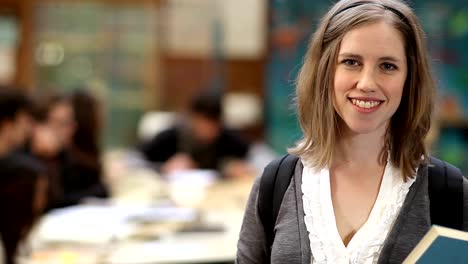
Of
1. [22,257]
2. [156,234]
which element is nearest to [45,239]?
[22,257]

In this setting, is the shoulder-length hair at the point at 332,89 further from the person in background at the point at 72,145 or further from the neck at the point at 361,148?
the person in background at the point at 72,145

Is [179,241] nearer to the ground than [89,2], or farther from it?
nearer to the ground

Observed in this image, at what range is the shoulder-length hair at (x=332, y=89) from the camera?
1.13 meters

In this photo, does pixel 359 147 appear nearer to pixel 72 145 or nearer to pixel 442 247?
pixel 442 247

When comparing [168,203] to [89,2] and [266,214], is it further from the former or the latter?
[89,2]

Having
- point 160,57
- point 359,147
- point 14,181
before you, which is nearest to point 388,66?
point 359,147

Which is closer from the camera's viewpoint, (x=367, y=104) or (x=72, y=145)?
(x=367, y=104)

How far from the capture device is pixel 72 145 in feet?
13.0

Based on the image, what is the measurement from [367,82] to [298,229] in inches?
11.8

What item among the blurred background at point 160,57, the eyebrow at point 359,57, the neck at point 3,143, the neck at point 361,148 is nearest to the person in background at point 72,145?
the neck at point 3,143

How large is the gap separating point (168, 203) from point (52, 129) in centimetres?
94

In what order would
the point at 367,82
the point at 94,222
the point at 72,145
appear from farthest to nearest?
the point at 72,145
the point at 94,222
the point at 367,82

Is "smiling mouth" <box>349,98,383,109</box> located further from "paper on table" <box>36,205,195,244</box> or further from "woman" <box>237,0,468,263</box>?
"paper on table" <box>36,205,195,244</box>

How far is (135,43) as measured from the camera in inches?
289
